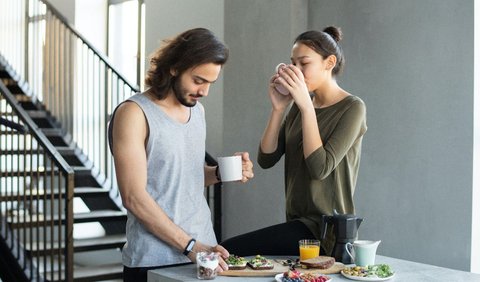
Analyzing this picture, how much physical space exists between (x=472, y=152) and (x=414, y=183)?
0.41 metres

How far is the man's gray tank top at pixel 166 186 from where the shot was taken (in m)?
2.16

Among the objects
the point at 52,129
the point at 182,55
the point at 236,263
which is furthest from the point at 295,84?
the point at 52,129

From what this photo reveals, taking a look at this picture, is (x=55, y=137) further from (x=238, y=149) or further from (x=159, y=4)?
(x=238, y=149)

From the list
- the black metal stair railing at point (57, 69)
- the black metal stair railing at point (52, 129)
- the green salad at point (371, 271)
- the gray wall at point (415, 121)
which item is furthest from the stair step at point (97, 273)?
the green salad at point (371, 271)

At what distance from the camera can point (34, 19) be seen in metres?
8.21

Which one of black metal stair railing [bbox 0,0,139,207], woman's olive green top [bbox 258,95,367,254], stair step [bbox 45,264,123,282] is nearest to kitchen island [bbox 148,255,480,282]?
woman's olive green top [bbox 258,95,367,254]

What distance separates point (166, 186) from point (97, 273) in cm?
320

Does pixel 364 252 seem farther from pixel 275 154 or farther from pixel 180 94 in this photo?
pixel 180 94

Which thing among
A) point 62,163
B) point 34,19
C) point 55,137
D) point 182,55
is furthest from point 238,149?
point 34,19

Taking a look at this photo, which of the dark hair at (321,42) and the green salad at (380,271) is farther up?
the dark hair at (321,42)

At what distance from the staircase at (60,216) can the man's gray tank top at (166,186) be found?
8.16ft

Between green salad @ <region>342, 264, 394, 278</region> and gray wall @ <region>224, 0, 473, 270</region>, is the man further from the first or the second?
gray wall @ <region>224, 0, 473, 270</region>

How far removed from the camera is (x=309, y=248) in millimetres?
2244

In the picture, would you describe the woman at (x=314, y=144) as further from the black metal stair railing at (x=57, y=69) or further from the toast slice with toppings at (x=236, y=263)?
the black metal stair railing at (x=57, y=69)
